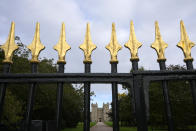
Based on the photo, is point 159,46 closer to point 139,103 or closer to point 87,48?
point 139,103

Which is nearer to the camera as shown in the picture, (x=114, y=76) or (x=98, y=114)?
(x=114, y=76)

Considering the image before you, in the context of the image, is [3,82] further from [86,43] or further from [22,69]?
[22,69]

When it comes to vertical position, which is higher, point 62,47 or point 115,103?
point 62,47

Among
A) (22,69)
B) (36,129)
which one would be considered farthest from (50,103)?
(36,129)

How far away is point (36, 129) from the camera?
985 cm

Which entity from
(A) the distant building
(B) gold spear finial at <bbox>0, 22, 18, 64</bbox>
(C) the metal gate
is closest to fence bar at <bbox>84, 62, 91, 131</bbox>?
(C) the metal gate

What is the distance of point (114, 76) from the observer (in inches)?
81.4

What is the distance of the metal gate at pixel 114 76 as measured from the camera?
6.57ft

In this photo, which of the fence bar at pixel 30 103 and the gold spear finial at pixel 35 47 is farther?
the gold spear finial at pixel 35 47

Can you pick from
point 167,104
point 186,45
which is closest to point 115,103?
point 167,104

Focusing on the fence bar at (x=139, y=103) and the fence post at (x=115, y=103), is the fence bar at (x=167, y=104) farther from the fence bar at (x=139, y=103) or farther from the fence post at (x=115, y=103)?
the fence post at (x=115, y=103)

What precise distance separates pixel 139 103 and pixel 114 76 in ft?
1.40

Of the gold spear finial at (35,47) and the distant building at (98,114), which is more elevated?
the gold spear finial at (35,47)

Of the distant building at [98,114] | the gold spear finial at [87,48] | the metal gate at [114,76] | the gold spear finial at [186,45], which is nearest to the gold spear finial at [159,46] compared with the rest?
the metal gate at [114,76]
